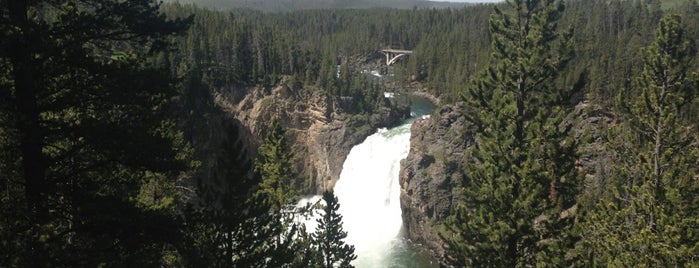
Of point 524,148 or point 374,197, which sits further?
point 374,197

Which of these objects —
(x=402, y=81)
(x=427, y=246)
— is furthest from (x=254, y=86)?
(x=402, y=81)

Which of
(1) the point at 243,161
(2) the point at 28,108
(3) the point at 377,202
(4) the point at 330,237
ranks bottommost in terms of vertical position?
(3) the point at 377,202

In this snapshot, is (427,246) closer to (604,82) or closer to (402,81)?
(604,82)

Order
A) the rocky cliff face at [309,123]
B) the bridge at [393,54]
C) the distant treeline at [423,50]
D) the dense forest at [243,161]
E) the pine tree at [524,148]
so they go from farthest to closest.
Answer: the bridge at [393,54], the distant treeline at [423,50], the rocky cliff face at [309,123], the pine tree at [524,148], the dense forest at [243,161]

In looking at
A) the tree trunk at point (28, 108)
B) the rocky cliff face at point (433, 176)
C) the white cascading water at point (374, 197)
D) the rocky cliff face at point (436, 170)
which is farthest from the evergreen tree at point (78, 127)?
the rocky cliff face at point (433, 176)

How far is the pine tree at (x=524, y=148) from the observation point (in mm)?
18625

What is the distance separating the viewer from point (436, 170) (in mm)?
50188

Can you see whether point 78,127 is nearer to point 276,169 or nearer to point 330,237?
point 276,169

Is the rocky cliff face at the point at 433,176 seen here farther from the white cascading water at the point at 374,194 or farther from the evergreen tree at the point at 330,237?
the evergreen tree at the point at 330,237

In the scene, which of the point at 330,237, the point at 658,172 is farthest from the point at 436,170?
the point at 658,172

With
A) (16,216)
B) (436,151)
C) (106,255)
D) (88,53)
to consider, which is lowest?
(436,151)

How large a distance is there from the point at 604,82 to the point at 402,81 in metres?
66.6

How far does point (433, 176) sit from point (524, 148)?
1224 inches

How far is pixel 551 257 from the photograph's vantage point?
18469 mm
